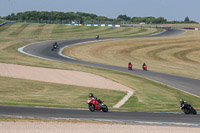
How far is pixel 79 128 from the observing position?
14836mm

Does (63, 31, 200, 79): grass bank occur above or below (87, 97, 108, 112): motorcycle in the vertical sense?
below

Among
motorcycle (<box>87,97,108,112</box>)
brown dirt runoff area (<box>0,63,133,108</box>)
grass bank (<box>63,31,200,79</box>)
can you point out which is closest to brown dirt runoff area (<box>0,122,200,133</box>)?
motorcycle (<box>87,97,108,112</box>)

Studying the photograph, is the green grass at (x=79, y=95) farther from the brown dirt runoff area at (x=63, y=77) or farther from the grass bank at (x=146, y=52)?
the grass bank at (x=146, y=52)

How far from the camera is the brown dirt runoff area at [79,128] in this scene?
46.6 feet

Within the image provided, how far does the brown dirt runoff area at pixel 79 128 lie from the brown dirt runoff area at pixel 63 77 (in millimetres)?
12198

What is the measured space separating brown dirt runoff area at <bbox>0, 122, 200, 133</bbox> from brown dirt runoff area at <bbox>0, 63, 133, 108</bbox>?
40.0 ft

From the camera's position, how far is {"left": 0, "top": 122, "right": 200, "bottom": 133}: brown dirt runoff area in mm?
14203

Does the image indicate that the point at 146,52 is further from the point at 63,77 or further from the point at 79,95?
the point at 79,95

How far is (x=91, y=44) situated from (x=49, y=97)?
54190mm

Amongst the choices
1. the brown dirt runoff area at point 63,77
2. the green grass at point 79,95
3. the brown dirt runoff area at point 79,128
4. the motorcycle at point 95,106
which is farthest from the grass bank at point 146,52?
the brown dirt runoff area at point 79,128

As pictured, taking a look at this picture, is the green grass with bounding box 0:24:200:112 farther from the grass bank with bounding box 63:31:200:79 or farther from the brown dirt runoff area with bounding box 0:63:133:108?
the grass bank with bounding box 63:31:200:79

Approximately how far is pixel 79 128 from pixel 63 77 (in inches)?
802

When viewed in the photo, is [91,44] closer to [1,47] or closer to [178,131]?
[1,47]

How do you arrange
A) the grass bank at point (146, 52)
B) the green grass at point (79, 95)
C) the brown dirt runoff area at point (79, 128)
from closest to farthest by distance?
the brown dirt runoff area at point (79, 128), the green grass at point (79, 95), the grass bank at point (146, 52)
